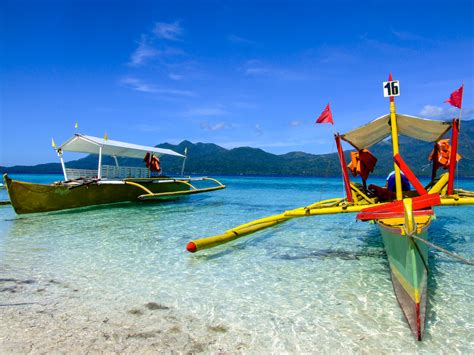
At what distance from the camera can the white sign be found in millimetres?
6035

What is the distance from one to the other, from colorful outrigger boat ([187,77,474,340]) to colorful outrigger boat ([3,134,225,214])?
639 centimetres

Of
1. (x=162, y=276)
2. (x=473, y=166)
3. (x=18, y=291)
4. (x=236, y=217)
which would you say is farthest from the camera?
(x=473, y=166)

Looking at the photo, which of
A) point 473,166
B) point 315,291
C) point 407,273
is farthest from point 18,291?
point 473,166

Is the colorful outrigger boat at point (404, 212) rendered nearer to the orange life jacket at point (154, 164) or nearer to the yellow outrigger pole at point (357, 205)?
the yellow outrigger pole at point (357, 205)

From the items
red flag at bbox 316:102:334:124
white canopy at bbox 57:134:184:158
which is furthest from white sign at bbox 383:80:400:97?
white canopy at bbox 57:134:184:158

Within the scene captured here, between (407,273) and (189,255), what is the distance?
4718 millimetres

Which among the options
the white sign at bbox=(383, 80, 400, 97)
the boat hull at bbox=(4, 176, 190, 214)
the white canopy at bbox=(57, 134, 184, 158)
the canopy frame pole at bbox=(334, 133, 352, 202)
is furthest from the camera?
the white canopy at bbox=(57, 134, 184, 158)

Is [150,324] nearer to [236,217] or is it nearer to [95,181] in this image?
[236,217]

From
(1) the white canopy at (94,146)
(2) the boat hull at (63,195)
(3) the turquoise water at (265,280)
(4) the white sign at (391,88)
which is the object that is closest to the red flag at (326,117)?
(4) the white sign at (391,88)

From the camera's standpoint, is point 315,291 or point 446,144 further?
point 446,144

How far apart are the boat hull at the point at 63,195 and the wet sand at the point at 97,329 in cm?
863

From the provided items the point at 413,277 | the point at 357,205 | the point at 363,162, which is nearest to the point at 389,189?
the point at 363,162

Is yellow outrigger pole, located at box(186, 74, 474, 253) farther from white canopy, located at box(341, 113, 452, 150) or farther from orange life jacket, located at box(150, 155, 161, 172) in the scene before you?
orange life jacket, located at box(150, 155, 161, 172)

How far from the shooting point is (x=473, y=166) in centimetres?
12475
